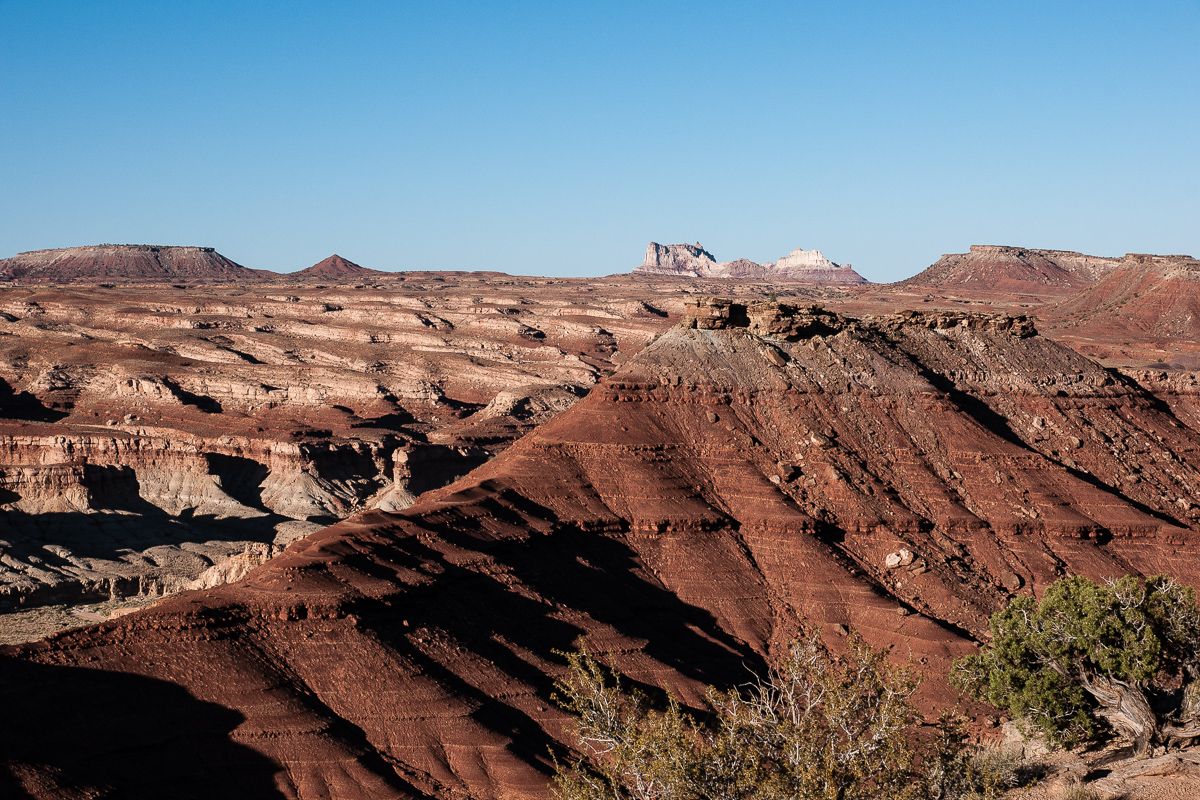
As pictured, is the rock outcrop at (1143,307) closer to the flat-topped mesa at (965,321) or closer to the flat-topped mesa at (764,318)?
the flat-topped mesa at (965,321)

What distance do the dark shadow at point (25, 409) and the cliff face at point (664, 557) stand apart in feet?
264

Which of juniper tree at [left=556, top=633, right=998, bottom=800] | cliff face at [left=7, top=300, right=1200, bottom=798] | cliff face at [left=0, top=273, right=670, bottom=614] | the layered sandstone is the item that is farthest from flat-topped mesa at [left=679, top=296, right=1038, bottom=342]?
the layered sandstone

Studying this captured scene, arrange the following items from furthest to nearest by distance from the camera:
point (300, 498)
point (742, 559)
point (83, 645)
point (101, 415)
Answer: point (101, 415), point (300, 498), point (742, 559), point (83, 645)

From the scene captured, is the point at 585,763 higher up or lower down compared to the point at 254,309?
lower down

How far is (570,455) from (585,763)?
17790 millimetres

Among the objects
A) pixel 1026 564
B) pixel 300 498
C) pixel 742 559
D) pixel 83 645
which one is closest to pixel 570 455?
pixel 742 559

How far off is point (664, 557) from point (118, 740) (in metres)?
22.1

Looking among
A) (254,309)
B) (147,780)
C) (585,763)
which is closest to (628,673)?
(585,763)

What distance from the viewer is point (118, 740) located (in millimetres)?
25328

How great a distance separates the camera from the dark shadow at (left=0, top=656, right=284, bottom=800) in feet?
78.3

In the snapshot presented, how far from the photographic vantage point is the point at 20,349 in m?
130

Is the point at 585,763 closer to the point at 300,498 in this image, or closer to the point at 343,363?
the point at 300,498

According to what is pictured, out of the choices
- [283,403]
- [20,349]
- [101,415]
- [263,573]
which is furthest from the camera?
[20,349]

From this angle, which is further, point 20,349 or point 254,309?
point 254,309
